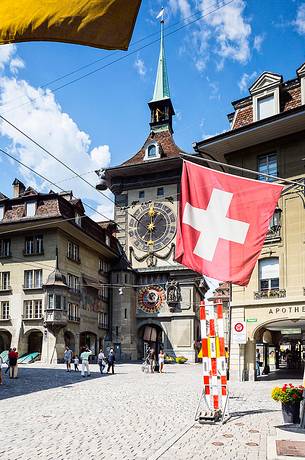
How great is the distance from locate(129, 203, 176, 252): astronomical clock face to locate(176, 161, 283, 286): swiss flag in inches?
1758

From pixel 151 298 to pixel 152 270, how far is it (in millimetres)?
3301

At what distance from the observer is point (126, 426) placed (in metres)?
12.2

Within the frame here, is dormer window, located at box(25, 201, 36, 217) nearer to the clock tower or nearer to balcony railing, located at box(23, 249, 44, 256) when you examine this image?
balcony railing, located at box(23, 249, 44, 256)

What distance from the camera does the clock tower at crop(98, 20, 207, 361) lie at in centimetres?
5456

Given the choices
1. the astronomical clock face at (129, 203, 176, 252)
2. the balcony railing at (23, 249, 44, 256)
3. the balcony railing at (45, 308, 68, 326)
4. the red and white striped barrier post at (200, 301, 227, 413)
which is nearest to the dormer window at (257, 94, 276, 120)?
the red and white striped barrier post at (200, 301, 227, 413)

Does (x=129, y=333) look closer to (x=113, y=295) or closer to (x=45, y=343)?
(x=113, y=295)

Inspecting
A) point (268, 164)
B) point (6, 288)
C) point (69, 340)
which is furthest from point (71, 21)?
point (69, 340)

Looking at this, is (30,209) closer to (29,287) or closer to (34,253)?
(34,253)

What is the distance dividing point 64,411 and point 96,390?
22.2 ft

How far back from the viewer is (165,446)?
9.88m

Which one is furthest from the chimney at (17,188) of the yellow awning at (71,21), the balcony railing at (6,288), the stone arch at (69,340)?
the yellow awning at (71,21)

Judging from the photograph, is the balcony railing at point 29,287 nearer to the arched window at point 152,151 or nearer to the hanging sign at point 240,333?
the arched window at point 152,151

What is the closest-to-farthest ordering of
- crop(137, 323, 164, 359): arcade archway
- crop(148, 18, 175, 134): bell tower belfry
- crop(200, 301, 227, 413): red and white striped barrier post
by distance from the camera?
crop(200, 301, 227, 413): red and white striped barrier post, crop(137, 323, 164, 359): arcade archway, crop(148, 18, 175, 134): bell tower belfry

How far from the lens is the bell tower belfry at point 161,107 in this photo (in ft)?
215
